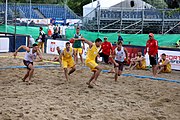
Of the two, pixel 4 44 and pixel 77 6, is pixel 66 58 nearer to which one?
pixel 4 44

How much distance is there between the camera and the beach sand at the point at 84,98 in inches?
356

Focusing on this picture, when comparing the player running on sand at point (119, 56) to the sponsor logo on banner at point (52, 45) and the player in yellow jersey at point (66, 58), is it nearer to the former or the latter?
the player in yellow jersey at point (66, 58)

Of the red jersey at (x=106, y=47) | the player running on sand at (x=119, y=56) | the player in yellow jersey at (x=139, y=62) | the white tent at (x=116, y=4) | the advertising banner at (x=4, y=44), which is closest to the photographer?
the player running on sand at (x=119, y=56)

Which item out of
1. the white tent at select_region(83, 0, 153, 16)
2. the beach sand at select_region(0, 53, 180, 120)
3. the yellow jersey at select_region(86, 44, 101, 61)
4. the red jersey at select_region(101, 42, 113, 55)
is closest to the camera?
the beach sand at select_region(0, 53, 180, 120)

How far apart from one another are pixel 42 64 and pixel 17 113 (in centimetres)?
988

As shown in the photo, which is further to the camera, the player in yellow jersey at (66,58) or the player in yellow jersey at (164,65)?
the player in yellow jersey at (164,65)

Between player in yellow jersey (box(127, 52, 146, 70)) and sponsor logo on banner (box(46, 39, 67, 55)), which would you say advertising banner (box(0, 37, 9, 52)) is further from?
player in yellow jersey (box(127, 52, 146, 70))

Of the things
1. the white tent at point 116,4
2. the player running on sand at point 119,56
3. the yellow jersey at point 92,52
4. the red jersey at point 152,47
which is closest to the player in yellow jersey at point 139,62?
the red jersey at point 152,47

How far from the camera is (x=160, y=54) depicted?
18469mm

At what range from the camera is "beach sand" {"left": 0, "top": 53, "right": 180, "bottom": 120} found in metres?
9.05

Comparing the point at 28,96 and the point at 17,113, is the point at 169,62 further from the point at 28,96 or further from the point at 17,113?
the point at 17,113

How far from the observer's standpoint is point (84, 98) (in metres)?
10.9

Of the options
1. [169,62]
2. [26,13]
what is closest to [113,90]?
[169,62]

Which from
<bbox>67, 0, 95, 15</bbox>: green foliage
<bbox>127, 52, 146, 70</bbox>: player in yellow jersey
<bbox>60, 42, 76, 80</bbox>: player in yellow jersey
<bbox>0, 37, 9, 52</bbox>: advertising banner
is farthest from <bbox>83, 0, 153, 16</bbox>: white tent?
<bbox>60, 42, 76, 80</bbox>: player in yellow jersey
